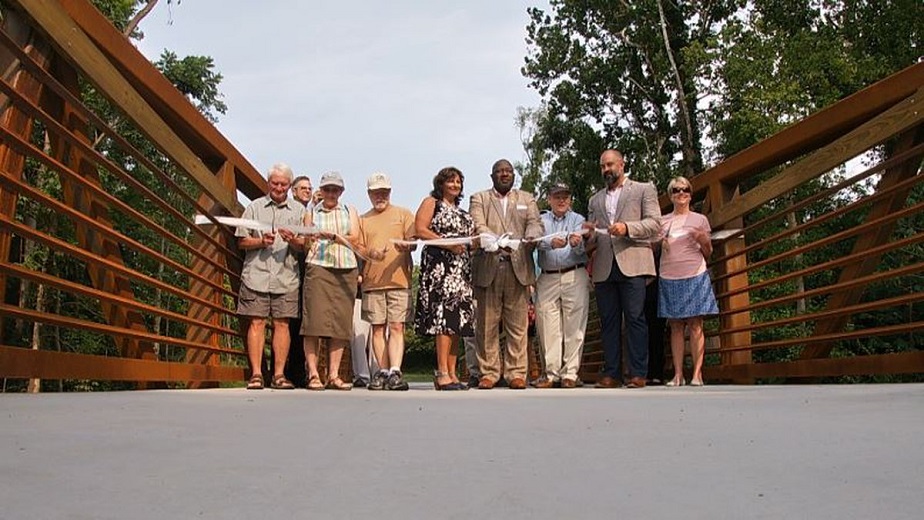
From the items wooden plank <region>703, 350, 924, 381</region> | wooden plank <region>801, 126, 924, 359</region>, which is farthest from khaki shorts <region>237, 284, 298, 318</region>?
wooden plank <region>801, 126, 924, 359</region>

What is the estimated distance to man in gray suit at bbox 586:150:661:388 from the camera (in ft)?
19.0

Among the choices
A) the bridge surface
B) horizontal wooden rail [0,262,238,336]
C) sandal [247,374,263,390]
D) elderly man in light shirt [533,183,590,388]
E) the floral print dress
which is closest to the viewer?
the bridge surface

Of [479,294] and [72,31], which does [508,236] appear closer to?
[479,294]

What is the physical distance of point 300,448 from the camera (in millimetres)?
2365

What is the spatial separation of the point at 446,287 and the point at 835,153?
95.8 inches

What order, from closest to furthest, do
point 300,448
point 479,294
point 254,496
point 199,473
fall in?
point 254,496
point 199,473
point 300,448
point 479,294

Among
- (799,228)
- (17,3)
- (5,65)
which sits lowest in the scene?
(799,228)

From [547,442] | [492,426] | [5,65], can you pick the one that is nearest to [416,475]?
[547,442]

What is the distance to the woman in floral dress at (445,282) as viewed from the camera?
223 inches

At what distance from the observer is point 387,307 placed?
19.0 ft

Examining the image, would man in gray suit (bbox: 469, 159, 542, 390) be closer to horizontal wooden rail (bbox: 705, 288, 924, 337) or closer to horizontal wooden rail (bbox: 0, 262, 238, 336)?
horizontal wooden rail (bbox: 705, 288, 924, 337)

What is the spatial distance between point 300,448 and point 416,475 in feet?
1.64

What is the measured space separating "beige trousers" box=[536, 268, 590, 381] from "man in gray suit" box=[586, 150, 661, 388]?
0.12m

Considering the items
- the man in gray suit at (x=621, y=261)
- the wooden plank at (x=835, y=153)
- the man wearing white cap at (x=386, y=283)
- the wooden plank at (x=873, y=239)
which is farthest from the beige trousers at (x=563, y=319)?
the wooden plank at (x=873, y=239)
